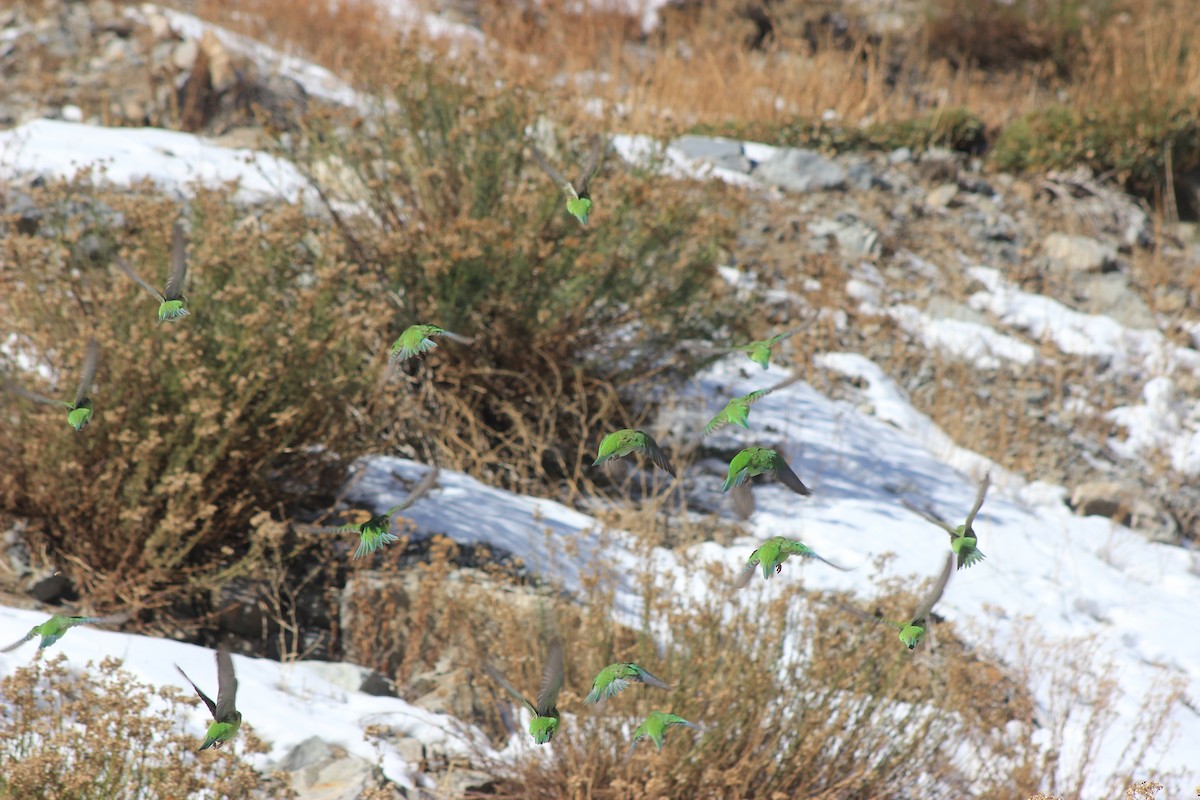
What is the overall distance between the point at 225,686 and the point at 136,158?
4372 mm

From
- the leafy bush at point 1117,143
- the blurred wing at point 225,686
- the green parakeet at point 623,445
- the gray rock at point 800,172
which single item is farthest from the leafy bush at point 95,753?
the leafy bush at point 1117,143

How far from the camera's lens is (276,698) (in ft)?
8.80

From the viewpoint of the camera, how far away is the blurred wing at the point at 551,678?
1.57m

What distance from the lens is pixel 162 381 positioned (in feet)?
9.61

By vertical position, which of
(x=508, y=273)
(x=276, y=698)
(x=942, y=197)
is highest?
(x=508, y=273)

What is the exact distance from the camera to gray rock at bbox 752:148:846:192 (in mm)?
6539

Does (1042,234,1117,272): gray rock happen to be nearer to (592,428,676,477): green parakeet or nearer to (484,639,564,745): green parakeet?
(592,428,676,477): green parakeet

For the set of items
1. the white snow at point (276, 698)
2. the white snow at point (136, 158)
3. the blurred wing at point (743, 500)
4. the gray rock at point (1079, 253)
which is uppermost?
the blurred wing at point (743, 500)

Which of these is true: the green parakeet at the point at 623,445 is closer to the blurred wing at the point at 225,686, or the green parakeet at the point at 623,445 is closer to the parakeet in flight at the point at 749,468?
the parakeet in flight at the point at 749,468

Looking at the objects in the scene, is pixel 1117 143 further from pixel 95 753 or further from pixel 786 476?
pixel 95 753

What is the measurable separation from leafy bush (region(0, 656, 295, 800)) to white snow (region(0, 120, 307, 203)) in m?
2.97

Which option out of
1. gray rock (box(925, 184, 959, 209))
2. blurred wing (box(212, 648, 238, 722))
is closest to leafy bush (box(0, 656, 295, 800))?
blurred wing (box(212, 648, 238, 722))

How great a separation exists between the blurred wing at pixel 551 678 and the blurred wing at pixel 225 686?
0.48 meters

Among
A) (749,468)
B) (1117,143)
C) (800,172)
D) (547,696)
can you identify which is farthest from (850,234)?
(547,696)
